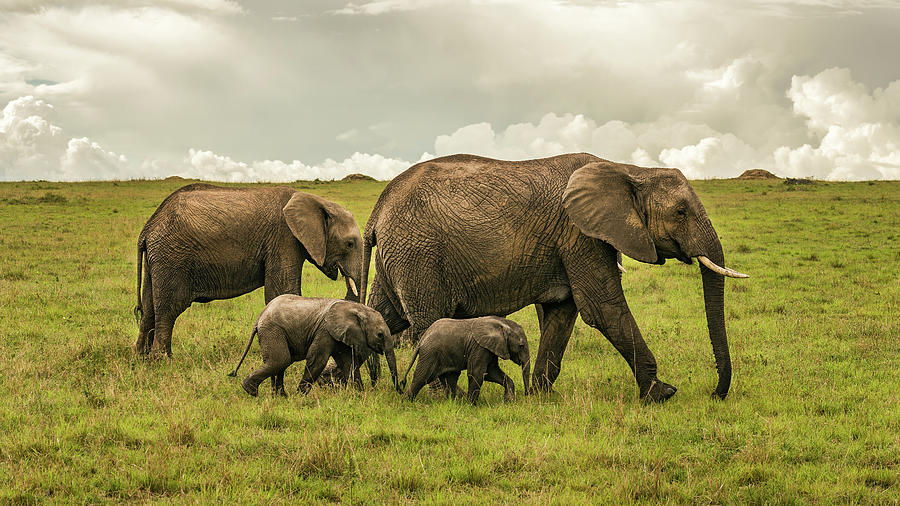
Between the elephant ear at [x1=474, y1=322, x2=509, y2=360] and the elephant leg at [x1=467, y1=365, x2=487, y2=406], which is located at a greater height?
the elephant ear at [x1=474, y1=322, x2=509, y2=360]

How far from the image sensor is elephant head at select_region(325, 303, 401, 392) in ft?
29.7

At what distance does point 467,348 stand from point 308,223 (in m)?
3.80

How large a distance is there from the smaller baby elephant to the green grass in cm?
39

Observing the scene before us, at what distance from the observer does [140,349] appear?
12039 millimetres

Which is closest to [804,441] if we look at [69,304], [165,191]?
[69,304]

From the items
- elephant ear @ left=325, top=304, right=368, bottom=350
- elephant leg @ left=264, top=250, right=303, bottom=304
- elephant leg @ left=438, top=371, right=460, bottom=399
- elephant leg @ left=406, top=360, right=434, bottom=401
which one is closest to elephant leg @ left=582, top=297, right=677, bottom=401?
elephant leg @ left=438, top=371, right=460, bottom=399

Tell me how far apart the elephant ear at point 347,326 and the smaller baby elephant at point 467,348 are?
0.74 metres

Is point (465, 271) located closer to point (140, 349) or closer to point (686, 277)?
point (140, 349)

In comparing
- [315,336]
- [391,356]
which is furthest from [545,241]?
[315,336]

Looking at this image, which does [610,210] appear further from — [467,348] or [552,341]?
[467,348]

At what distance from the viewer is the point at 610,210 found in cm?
910

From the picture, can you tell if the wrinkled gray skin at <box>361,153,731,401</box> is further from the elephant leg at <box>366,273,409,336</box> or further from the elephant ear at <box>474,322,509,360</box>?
the elephant ear at <box>474,322,509,360</box>

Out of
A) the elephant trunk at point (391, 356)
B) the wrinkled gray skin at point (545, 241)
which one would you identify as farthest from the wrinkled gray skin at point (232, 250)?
the elephant trunk at point (391, 356)

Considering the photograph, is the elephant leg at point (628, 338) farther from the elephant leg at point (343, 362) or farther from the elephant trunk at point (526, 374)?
the elephant leg at point (343, 362)
